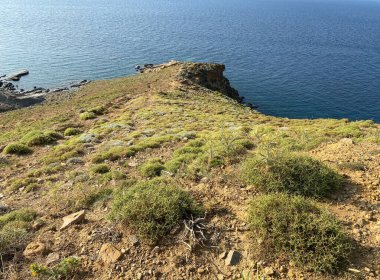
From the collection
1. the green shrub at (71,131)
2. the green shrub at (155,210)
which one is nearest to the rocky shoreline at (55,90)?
the green shrub at (71,131)

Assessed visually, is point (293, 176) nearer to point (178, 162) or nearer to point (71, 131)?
point (178, 162)

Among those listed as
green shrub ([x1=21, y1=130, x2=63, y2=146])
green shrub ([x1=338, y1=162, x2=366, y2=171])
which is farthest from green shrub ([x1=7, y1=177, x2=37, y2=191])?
green shrub ([x1=338, y1=162, x2=366, y2=171])

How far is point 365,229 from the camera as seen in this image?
7832mm

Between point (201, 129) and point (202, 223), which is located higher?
point (202, 223)

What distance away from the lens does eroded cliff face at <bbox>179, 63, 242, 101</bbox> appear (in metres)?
55.0

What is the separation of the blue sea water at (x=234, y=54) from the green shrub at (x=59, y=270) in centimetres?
5250

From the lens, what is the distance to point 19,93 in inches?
2591

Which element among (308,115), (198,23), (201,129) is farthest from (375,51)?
(201,129)

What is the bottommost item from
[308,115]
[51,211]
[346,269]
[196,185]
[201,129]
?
[308,115]

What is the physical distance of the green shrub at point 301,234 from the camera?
6766 millimetres

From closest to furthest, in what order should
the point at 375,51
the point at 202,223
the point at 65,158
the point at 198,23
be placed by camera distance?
the point at 202,223, the point at 65,158, the point at 375,51, the point at 198,23

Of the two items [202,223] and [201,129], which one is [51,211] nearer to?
[202,223]

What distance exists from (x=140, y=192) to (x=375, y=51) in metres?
124

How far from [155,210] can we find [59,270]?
268cm
